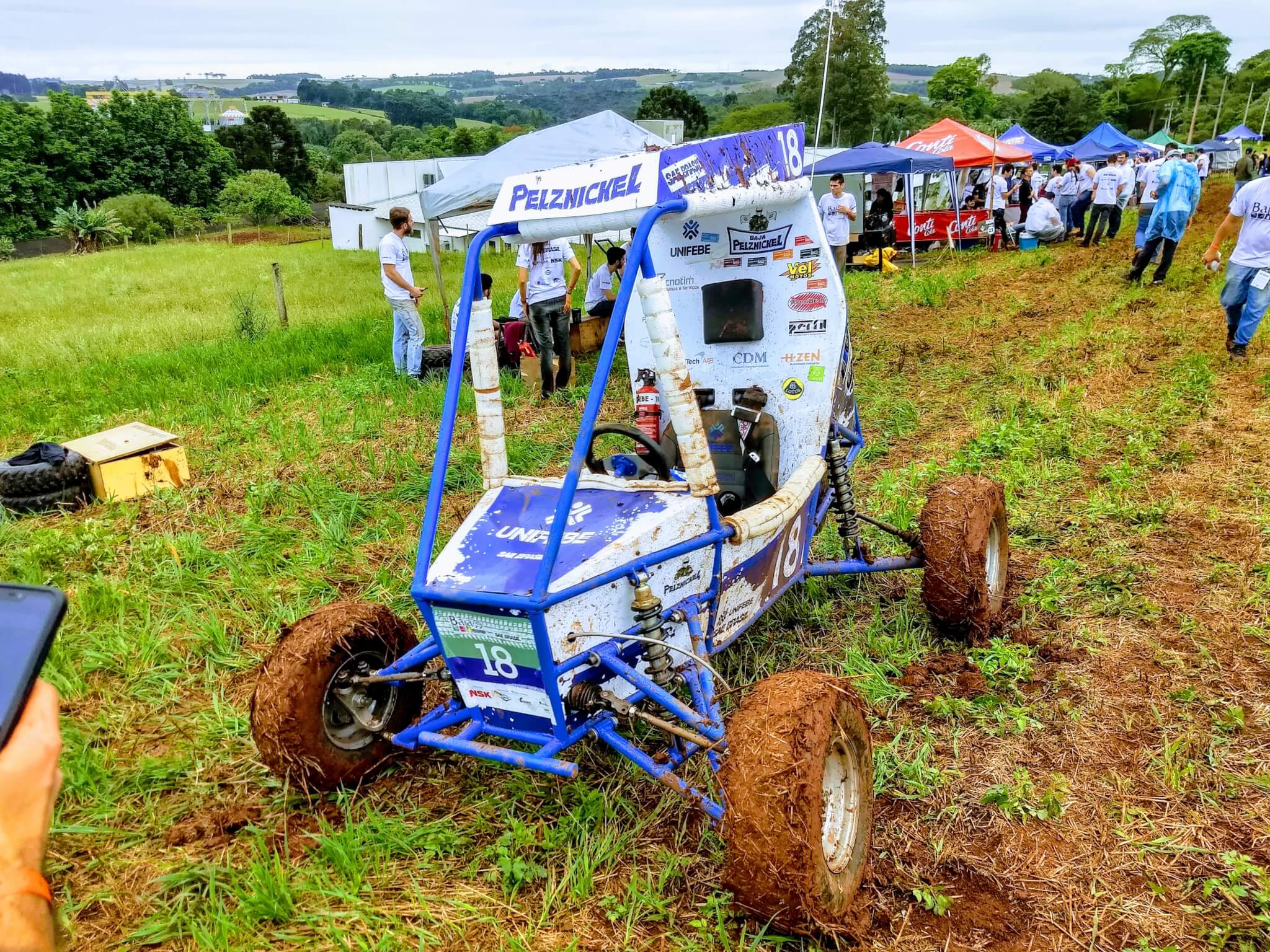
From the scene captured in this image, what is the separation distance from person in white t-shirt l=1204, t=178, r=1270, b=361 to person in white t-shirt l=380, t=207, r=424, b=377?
8299 mm

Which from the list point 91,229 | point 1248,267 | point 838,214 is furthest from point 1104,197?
point 91,229

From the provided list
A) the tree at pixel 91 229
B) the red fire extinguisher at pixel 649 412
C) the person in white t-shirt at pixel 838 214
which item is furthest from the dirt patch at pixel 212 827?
the tree at pixel 91 229

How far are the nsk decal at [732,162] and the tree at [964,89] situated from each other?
76124 millimetres

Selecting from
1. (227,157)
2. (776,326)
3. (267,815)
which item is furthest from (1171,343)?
(227,157)

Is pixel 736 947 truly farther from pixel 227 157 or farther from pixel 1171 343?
pixel 227 157

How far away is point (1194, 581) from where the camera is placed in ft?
16.1

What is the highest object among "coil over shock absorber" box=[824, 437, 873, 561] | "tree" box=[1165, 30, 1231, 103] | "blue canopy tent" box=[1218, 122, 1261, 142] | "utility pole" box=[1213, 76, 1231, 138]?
"tree" box=[1165, 30, 1231, 103]

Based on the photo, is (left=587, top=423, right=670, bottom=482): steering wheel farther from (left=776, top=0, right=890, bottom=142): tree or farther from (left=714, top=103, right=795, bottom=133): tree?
(left=714, top=103, right=795, bottom=133): tree

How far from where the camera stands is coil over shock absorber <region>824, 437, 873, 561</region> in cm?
474

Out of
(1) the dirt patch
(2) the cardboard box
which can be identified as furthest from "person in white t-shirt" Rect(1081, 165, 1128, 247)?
(1) the dirt patch

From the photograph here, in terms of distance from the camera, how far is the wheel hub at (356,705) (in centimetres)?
355

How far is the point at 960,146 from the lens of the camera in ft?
67.6

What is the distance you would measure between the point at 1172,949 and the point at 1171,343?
853 centimetres

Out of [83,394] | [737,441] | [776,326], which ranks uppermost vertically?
[776,326]
